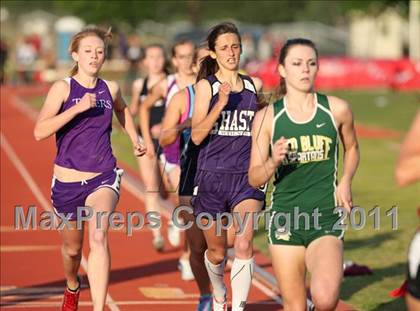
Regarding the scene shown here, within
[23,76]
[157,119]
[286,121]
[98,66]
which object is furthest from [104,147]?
[23,76]

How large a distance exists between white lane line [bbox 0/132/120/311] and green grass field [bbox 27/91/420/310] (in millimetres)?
2098

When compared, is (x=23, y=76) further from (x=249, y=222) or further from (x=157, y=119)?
(x=249, y=222)

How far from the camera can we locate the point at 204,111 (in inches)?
354

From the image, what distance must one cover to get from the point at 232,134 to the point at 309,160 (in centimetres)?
169

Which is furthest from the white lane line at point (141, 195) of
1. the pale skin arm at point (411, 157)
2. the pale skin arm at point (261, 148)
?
the pale skin arm at point (411, 157)

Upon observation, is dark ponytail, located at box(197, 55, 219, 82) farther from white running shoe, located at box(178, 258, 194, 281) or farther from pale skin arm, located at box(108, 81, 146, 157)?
white running shoe, located at box(178, 258, 194, 281)

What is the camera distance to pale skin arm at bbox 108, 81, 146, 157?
30.8 ft

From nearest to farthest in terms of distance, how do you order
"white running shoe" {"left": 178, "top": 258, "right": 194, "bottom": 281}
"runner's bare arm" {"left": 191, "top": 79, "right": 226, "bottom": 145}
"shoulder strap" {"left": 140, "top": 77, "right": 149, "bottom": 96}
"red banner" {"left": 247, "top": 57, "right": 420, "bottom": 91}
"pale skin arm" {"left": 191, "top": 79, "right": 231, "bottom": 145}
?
"pale skin arm" {"left": 191, "top": 79, "right": 231, "bottom": 145}
"runner's bare arm" {"left": 191, "top": 79, "right": 226, "bottom": 145}
"white running shoe" {"left": 178, "top": 258, "right": 194, "bottom": 281}
"shoulder strap" {"left": 140, "top": 77, "right": 149, "bottom": 96}
"red banner" {"left": 247, "top": 57, "right": 420, "bottom": 91}

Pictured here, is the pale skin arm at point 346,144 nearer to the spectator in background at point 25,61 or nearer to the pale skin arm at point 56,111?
the pale skin arm at point 56,111

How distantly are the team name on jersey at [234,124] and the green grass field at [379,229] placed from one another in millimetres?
1281

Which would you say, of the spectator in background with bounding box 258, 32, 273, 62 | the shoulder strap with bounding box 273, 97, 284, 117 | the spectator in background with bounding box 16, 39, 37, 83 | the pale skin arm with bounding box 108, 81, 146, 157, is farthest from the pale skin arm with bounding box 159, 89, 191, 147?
the spectator in background with bounding box 258, 32, 273, 62

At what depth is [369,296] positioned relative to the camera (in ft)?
35.8

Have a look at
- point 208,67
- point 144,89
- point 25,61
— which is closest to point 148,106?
point 144,89

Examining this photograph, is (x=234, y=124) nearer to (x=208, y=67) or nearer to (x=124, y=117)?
(x=208, y=67)
